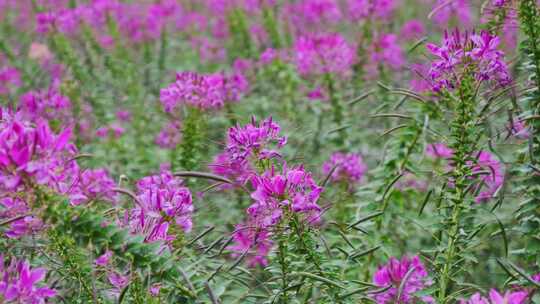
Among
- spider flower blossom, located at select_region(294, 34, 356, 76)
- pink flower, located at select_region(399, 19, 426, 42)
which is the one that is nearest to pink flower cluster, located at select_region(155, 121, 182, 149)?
spider flower blossom, located at select_region(294, 34, 356, 76)

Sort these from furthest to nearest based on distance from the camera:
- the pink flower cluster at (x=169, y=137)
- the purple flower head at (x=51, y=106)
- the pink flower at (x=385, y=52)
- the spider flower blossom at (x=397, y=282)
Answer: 1. the pink flower at (x=385, y=52)
2. the pink flower cluster at (x=169, y=137)
3. the purple flower head at (x=51, y=106)
4. the spider flower blossom at (x=397, y=282)

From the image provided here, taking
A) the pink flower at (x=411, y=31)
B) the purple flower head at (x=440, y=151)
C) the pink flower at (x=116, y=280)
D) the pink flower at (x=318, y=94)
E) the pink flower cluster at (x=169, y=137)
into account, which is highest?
the pink flower at (x=411, y=31)

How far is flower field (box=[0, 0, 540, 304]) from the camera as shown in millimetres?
1332

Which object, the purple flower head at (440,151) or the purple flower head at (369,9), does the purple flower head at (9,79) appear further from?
the purple flower head at (440,151)

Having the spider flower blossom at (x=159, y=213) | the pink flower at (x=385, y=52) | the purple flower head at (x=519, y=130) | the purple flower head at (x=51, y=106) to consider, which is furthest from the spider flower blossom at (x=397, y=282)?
the pink flower at (x=385, y=52)

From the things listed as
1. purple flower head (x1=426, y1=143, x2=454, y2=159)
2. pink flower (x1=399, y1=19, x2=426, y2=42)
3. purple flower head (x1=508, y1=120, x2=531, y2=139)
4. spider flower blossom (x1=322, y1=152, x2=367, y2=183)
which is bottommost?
spider flower blossom (x1=322, y1=152, x2=367, y2=183)

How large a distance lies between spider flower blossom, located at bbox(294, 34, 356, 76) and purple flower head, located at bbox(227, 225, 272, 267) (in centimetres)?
115

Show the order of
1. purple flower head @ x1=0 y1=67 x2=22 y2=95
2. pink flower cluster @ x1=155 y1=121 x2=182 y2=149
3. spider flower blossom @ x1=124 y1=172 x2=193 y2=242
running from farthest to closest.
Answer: purple flower head @ x1=0 y1=67 x2=22 y2=95 < pink flower cluster @ x1=155 y1=121 x2=182 y2=149 < spider flower blossom @ x1=124 y1=172 x2=193 y2=242

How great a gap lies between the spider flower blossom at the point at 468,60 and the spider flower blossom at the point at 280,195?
457mm

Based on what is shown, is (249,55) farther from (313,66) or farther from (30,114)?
(30,114)

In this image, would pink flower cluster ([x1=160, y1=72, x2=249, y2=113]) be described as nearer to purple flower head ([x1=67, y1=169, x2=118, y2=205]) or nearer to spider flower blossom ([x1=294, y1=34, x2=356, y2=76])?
purple flower head ([x1=67, y1=169, x2=118, y2=205])

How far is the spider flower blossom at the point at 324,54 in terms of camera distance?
3176mm

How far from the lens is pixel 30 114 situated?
2.60 metres

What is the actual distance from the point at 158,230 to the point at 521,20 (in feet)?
3.57
